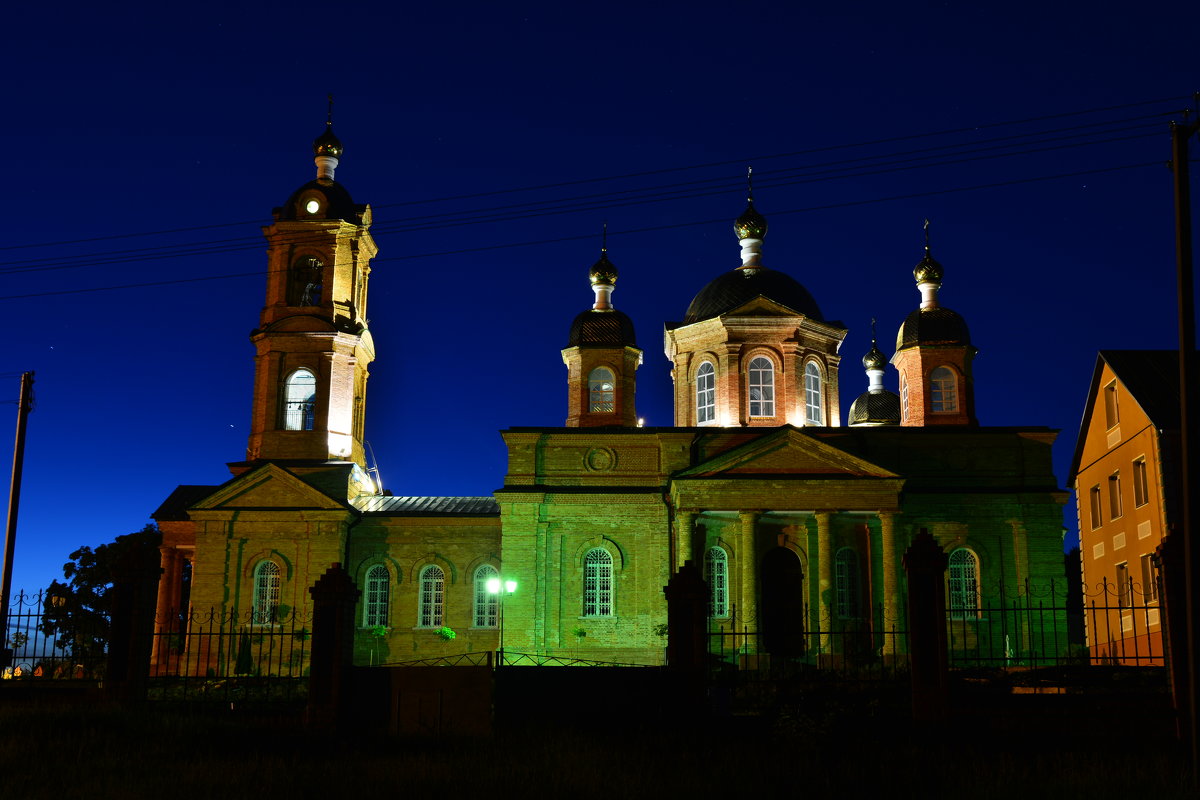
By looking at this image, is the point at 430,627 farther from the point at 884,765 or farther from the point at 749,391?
the point at 884,765

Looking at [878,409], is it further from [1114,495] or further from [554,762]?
[554,762]

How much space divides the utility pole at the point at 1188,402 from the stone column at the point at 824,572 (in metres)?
15.0

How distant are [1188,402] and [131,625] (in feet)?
50.6

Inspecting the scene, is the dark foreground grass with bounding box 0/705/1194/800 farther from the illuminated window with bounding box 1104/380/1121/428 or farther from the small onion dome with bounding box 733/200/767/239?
the small onion dome with bounding box 733/200/767/239

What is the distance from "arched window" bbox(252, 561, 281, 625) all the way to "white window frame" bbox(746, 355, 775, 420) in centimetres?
1424

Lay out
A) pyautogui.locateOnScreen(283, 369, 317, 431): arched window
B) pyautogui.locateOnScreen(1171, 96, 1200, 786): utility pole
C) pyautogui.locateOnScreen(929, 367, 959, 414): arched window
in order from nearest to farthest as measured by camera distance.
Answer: pyautogui.locateOnScreen(1171, 96, 1200, 786): utility pole → pyautogui.locateOnScreen(929, 367, 959, 414): arched window → pyautogui.locateOnScreen(283, 369, 317, 431): arched window

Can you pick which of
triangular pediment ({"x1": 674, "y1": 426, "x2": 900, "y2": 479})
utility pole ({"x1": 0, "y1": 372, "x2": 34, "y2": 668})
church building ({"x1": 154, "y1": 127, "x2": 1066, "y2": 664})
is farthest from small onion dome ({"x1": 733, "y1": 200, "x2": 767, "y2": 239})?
utility pole ({"x1": 0, "y1": 372, "x2": 34, "y2": 668})

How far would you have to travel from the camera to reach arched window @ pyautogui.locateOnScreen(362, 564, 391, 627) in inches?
1485

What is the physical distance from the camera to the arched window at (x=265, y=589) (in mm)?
36500

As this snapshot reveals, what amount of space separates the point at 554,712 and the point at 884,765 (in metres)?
5.90

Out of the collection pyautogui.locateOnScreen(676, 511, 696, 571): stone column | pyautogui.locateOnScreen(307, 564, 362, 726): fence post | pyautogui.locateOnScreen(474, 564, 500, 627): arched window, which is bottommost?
pyautogui.locateOnScreen(307, 564, 362, 726): fence post

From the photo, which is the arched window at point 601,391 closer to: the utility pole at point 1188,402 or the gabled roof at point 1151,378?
the gabled roof at point 1151,378

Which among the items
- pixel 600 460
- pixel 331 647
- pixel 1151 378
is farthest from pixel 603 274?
pixel 331 647

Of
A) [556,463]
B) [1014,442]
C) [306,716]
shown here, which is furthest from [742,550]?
[306,716]
